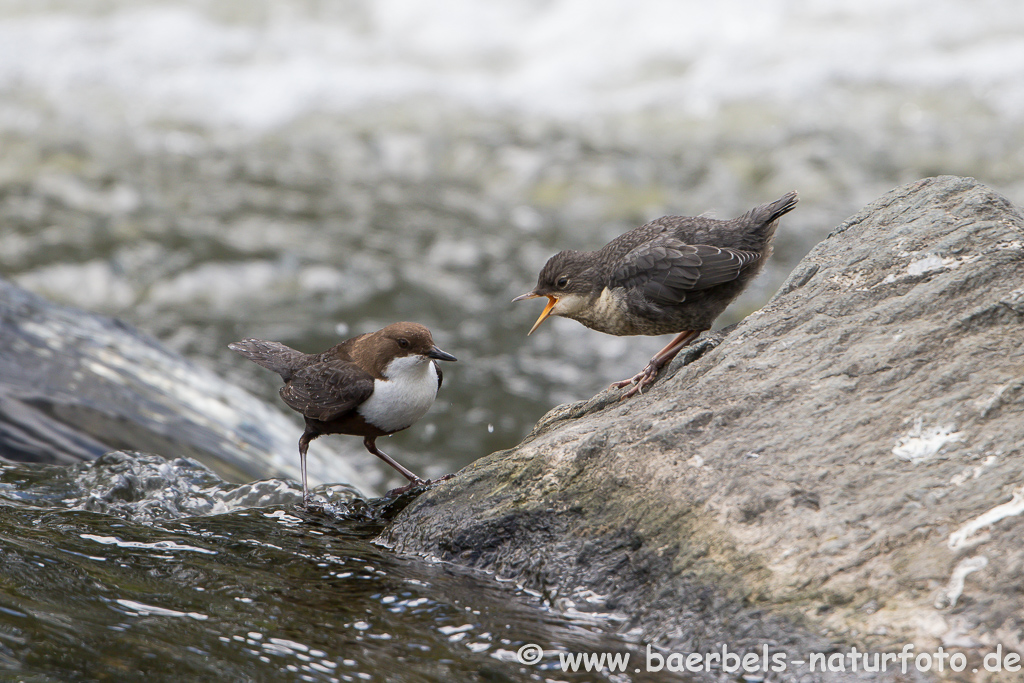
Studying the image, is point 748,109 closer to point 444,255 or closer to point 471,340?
point 444,255

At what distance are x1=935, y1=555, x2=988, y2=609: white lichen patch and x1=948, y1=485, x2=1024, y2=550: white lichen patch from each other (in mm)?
39

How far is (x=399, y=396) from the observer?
3600mm

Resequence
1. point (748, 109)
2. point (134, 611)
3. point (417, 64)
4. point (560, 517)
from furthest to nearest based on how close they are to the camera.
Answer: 1. point (417, 64)
2. point (748, 109)
3. point (560, 517)
4. point (134, 611)

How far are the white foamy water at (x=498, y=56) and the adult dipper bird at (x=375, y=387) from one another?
8161 mm

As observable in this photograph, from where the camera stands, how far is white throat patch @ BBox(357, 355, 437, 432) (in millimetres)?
3600

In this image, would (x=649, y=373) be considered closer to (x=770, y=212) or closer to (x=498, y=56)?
(x=770, y=212)

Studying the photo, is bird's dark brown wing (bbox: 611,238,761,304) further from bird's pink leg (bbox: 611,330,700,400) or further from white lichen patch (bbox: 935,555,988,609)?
white lichen patch (bbox: 935,555,988,609)

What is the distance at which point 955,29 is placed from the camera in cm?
1195

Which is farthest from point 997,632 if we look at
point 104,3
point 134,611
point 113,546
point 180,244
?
point 104,3

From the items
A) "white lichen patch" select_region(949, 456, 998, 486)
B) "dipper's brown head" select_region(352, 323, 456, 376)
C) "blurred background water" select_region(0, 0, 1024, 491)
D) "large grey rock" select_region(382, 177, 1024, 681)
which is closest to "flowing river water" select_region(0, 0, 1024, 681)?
"blurred background water" select_region(0, 0, 1024, 491)

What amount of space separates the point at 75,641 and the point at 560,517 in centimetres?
126

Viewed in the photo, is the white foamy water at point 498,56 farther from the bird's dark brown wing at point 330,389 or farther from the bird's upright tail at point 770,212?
the bird's dark brown wing at point 330,389

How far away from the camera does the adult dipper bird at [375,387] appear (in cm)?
360

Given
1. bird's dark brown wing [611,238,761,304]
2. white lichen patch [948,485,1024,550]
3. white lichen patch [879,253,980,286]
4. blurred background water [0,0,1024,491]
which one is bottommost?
white lichen patch [948,485,1024,550]
